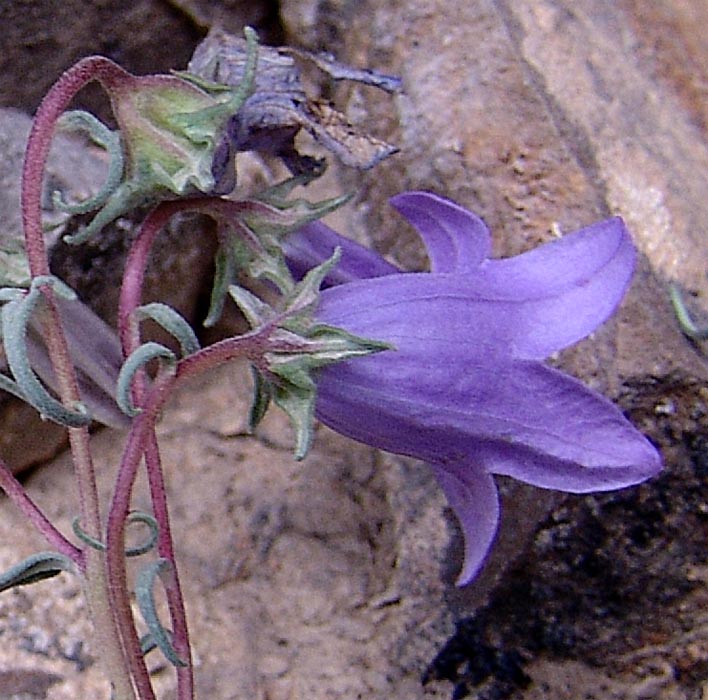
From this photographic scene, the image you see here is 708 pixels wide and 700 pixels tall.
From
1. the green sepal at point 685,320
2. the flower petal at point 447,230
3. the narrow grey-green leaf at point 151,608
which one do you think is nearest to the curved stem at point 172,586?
the narrow grey-green leaf at point 151,608

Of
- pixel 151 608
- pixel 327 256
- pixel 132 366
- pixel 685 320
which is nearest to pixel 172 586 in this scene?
pixel 151 608

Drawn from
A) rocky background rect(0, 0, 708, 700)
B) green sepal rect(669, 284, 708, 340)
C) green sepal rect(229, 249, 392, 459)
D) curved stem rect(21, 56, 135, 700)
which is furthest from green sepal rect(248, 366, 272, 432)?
green sepal rect(669, 284, 708, 340)

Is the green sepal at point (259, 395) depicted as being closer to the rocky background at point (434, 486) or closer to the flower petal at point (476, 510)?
the flower petal at point (476, 510)

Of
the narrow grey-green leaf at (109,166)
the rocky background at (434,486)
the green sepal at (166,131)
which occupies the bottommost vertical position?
the rocky background at (434,486)

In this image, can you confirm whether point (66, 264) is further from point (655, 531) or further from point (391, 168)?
point (655, 531)

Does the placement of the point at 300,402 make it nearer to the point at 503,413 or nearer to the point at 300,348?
the point at 300,348

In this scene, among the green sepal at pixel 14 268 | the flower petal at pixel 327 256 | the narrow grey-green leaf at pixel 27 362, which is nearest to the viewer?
the narrow grey-green leaf at pixel 27 362
